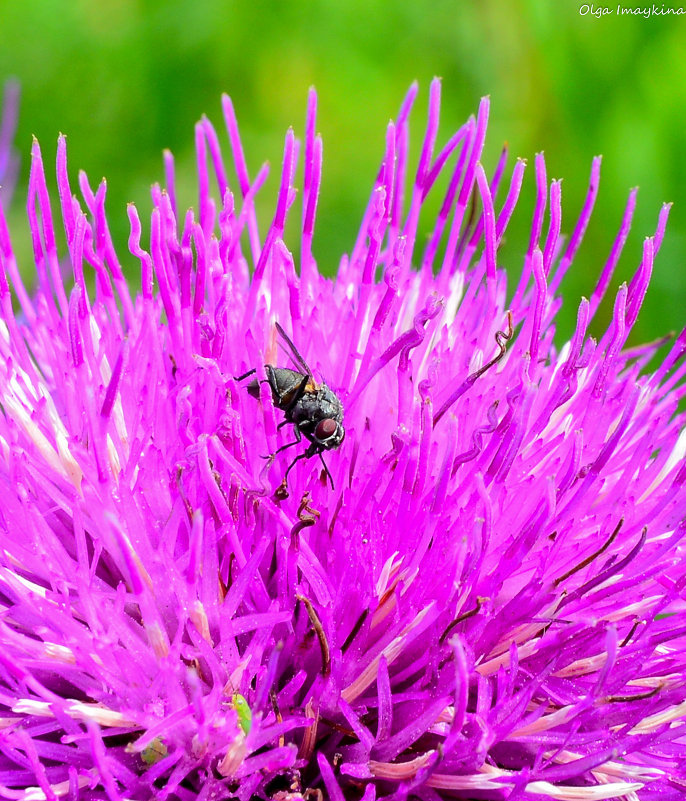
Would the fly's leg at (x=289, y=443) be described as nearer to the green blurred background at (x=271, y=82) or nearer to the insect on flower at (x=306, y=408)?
the insect on flower at (x=306, y=408)

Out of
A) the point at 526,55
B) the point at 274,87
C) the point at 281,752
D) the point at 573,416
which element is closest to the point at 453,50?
the point at 526,55

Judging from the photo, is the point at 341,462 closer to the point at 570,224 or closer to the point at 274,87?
the point at 570,224

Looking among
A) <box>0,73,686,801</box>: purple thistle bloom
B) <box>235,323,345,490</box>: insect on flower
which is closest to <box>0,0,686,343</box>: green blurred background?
<box>0,73,686,801</box>: purple thistle bloom

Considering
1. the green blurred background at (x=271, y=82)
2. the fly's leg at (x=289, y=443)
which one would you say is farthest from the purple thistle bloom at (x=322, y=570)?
the green blurred background at (x=271, y=82)

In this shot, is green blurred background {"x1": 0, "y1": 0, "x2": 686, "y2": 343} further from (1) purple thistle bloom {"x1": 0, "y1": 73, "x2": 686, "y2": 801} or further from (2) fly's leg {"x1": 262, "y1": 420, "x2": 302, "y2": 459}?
(2) fly's leg {"x1": 262, "y1": 420, "x2": 302, "y2": 459}

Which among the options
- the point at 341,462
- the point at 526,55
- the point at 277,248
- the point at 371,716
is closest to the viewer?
the point at 371,716

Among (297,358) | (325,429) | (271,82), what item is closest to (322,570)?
(325,429)
